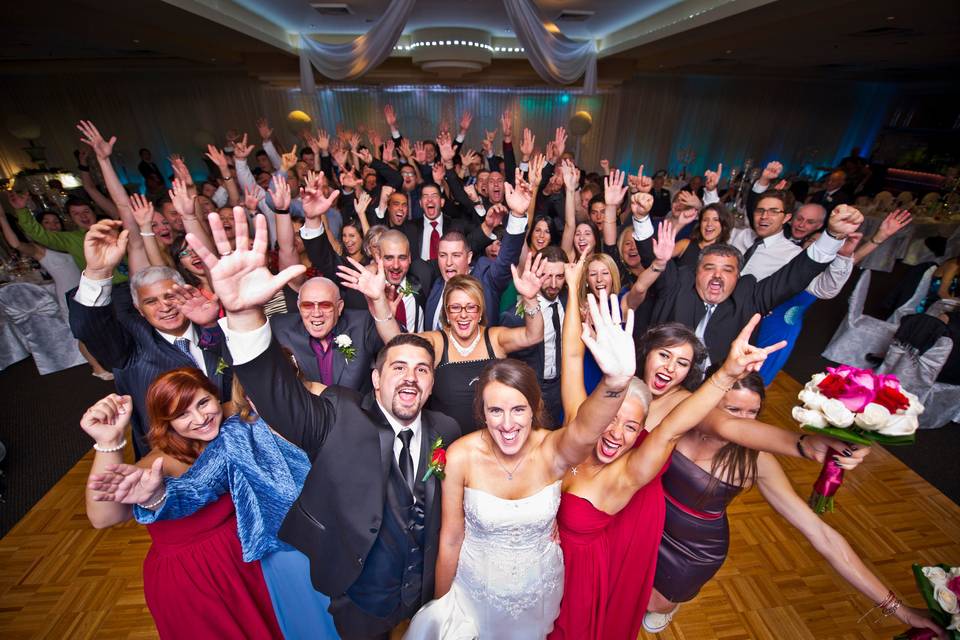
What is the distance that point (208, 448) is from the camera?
160 centimetres

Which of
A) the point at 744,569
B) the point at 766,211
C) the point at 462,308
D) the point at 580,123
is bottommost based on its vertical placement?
the point at 744,569

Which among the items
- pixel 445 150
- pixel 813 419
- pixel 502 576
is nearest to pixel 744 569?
pixel 502 576

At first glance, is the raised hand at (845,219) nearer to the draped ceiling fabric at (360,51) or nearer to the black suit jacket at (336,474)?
the black suit jacket at (336,474)

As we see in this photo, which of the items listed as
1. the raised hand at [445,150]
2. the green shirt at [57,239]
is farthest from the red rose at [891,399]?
the green shirt at [57,239]

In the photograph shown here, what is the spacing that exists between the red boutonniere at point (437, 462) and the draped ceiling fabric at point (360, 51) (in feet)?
13.7

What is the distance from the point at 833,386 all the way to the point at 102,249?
2.90m

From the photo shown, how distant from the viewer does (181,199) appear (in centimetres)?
289

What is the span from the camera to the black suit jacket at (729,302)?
8.96ft

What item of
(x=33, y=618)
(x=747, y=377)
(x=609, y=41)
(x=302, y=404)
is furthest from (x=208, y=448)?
(x=609, y=41)

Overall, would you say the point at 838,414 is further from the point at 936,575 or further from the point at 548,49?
the point at 548,49

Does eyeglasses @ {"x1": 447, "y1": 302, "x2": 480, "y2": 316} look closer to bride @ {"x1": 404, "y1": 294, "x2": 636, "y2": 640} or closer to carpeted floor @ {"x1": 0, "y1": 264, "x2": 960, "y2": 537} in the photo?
bride @ {"x1": 404, "y1": 294, "x2": 636, "y2": 640}

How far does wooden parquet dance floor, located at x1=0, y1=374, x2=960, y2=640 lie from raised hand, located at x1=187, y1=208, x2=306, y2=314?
2.20 metres

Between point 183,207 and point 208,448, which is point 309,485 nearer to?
point 208,448

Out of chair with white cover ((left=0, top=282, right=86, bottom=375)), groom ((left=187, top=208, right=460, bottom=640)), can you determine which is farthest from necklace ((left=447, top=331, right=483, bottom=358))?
chair with white cover ((left=0, top=282, right=86, bottom=375))
